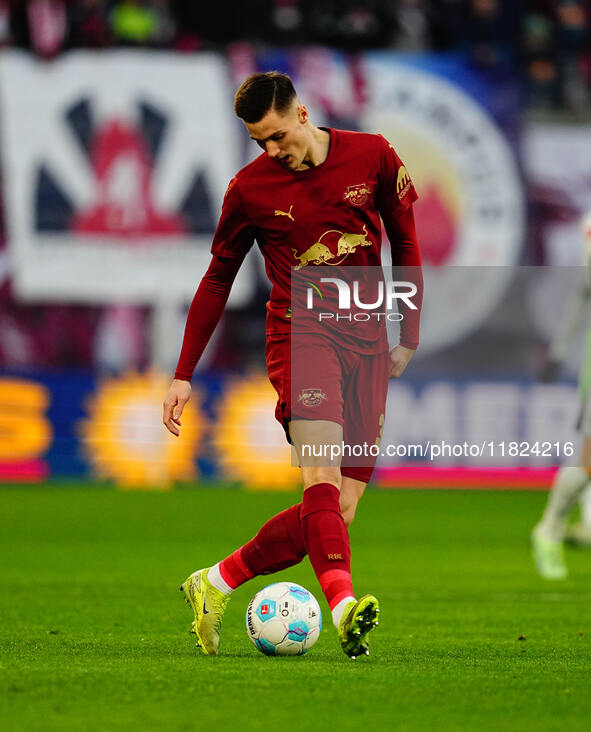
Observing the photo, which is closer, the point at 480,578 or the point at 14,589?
the point at 14,589

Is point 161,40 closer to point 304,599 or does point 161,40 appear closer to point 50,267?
point 50,267

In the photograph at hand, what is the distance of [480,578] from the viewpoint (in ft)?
26.2

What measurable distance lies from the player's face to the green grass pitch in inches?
61.2

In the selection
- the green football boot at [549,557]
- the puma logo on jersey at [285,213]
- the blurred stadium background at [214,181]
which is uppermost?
the blurred stadium background at [214,181]

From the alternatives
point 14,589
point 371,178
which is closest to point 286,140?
point 371,178

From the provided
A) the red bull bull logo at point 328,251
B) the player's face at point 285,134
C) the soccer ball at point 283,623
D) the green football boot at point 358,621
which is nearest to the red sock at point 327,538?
the green football boot at point 358,621

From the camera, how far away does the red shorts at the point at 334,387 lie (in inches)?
179

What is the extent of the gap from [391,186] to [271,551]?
1247 mm

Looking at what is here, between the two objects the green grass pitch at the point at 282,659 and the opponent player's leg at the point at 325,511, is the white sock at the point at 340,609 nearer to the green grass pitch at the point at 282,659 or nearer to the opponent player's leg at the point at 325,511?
the opponent player's leg at the point at 325,511

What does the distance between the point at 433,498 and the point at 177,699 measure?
34.2 ft

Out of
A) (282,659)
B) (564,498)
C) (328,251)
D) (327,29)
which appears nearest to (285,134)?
(328,251)

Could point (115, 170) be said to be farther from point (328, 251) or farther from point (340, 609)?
point (340, 609)

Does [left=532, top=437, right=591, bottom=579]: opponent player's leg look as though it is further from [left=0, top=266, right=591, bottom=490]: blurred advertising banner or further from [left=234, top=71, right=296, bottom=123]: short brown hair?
[left=0, top=266, right=591, bottom=490]: blurred advertising banner

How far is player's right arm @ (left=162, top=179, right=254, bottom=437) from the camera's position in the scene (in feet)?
15.5
